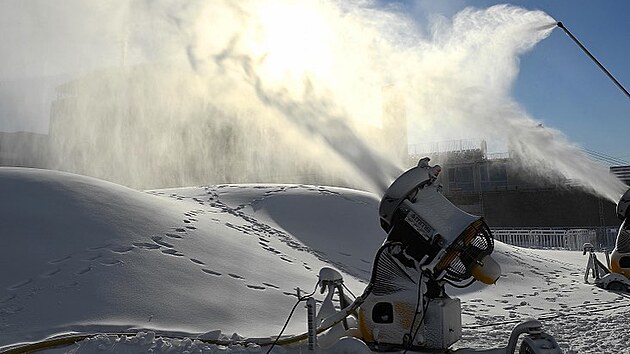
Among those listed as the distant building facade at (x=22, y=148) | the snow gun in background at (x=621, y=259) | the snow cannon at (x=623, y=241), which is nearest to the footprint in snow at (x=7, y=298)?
the snow gun in background at (x=621, y=259)

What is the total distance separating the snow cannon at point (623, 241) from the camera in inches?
426

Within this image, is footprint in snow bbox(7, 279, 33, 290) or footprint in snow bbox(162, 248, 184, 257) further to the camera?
footprint in snow bbox(162, 248, 184, 257)

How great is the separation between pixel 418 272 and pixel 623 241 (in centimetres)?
729

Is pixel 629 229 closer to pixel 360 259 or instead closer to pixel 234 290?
pixel 360 259

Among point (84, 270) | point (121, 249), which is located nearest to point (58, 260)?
point (84, 270)

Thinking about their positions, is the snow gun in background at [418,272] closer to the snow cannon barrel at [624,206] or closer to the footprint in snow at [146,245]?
the footprint in snow at [146,245]

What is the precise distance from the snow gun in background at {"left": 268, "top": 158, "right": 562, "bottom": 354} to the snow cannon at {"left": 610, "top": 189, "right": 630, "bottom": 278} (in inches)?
265

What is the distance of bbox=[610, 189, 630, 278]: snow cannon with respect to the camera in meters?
10.8

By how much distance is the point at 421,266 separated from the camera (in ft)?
17.8

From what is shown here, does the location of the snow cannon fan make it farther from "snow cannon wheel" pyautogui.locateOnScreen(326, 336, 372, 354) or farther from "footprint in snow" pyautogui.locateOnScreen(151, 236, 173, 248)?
"footprint in snow" pyautogui.locateOnScreen(151, 236, 173, 248)

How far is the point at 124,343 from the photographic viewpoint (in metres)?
5.27

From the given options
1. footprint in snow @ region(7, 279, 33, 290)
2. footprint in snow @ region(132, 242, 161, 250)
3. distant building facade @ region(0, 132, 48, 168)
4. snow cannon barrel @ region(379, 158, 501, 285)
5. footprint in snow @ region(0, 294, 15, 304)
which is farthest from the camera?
distant building facade @ region(0, 132, 48, 168)

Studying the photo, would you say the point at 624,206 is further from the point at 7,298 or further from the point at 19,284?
the point at 7,298

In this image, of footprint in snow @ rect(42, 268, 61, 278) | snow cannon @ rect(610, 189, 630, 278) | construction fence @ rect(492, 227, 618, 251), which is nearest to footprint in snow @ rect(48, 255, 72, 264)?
footprint in snow @ rect(42, 268, 61, 278)
